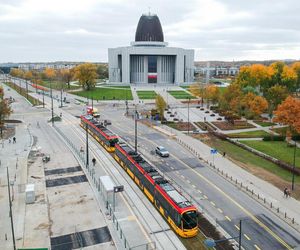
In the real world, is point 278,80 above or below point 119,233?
above

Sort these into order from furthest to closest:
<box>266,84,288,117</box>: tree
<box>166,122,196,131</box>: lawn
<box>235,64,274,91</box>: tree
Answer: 1. <box>235,64,274,91</box>: tree
2. <box>266,84,288,117</box>: tree
3. <box>166,122,196,131</box>: lawn

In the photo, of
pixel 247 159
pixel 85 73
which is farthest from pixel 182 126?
pixel 85 73

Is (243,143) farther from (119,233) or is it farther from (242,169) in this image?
(119,233)

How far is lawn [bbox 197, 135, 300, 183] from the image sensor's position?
41.0 metres

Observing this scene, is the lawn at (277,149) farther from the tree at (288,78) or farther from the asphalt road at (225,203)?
the tree at (288,78)

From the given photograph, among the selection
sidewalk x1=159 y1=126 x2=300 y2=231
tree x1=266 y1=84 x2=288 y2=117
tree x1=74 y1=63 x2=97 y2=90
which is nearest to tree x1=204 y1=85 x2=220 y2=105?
tree x1=266 y1=84 x2=288 y2=117

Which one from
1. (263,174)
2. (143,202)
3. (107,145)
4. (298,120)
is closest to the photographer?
(143,202)

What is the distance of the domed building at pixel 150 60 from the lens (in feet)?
520

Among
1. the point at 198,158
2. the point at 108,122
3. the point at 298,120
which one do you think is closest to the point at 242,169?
Result: the point at 198,158

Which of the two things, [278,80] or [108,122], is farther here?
[278,80]

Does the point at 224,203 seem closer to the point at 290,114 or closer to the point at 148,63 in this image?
the point at 290,114

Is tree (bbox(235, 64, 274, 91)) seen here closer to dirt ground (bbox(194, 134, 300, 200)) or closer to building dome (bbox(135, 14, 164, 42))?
dirt ground (bbox(194, 134, 300, 200))

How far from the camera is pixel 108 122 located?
74562mm

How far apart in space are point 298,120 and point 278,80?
43.2 metres
